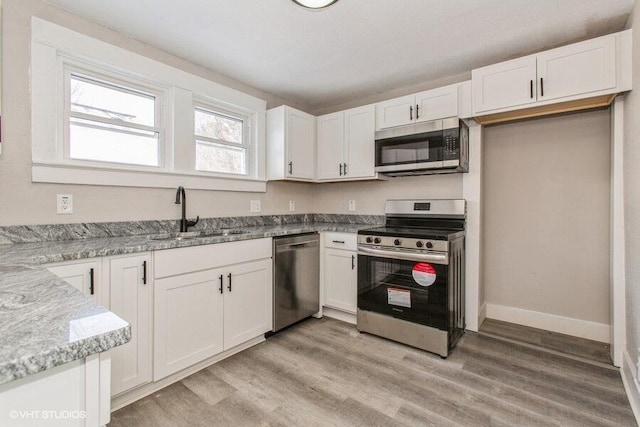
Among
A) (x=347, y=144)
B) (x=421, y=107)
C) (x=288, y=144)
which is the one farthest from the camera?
(x=347, y=144)

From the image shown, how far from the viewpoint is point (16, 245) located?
1.72m

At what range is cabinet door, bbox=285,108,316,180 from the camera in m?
3.26

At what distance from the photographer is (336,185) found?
3.85 metres

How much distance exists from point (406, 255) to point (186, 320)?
173cm

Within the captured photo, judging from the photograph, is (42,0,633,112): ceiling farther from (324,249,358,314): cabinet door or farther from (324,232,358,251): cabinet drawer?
(324,249,358,314): cabinet door

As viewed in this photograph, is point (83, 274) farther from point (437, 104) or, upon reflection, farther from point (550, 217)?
point (550, 217)

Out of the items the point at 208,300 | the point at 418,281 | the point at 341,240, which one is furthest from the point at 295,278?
the point at 418,281

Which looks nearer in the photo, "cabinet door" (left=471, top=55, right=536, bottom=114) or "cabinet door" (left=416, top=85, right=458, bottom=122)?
"cabinet door" (left=471, top=55, right=536, bottom=114)

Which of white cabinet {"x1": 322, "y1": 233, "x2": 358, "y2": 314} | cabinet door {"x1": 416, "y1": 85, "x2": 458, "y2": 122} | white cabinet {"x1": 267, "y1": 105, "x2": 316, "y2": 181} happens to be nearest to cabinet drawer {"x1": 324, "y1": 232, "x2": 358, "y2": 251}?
white cabinet {"x1": 322, "y1": 233, "x2": 358, "y2": 314}

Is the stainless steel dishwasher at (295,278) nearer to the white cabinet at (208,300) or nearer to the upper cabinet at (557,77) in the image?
the white cabinet at (208,300)

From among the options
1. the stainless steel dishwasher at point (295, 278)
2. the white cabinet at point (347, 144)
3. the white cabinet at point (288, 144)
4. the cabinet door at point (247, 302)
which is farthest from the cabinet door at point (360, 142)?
the cabinet door at point (247, 302)

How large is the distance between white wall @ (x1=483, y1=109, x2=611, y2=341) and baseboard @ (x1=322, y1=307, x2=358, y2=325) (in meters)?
1.40

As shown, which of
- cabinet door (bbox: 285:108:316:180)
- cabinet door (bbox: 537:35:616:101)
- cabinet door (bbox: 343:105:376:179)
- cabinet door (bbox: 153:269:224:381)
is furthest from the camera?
cabinet door (bbox: 285:108:316:180)

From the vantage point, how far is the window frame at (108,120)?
79.1 inches
